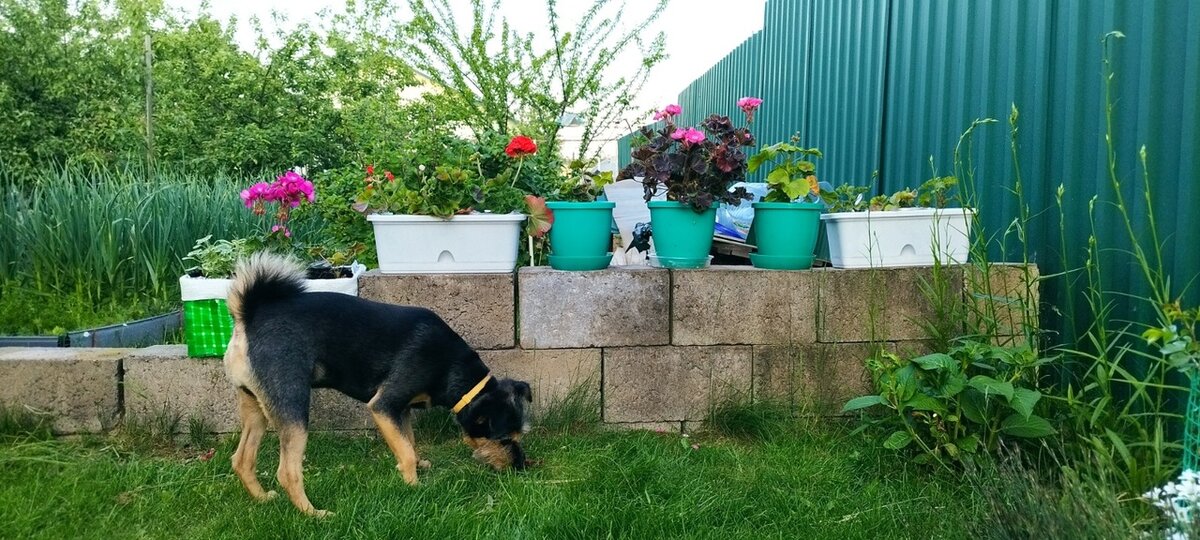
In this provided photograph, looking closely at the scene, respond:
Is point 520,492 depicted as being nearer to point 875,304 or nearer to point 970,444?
point 970,444

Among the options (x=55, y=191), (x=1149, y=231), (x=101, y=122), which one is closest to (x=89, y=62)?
(x=101, y=122)

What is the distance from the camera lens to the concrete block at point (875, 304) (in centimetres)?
375

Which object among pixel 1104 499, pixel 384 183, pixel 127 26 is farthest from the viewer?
pixel 127 26

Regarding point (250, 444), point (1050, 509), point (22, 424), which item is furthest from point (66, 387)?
Result: point (1050, 509)

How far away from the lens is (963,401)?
9.88 ft

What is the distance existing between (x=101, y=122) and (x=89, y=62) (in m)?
1.05

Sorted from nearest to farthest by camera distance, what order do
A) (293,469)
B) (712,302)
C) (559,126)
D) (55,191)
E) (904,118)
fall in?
(293,469) → (712,302) → (904,118) → (55,191) → (559,126)

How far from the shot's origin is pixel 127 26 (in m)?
14.3

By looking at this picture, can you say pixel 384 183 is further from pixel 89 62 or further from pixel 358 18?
pixel 358 18

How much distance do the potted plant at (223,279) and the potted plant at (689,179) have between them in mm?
1367

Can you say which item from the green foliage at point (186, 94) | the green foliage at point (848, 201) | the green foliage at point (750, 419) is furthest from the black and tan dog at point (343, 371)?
the green foliage at point (186, 94)

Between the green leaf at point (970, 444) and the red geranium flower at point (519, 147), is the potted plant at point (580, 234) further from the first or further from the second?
the green leaf at point (970, 444)

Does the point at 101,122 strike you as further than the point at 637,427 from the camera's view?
Yes

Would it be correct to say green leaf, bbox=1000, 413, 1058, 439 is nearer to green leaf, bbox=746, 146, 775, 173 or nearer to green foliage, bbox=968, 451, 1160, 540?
green foliage, bbox=968, 451, 1160, 540
